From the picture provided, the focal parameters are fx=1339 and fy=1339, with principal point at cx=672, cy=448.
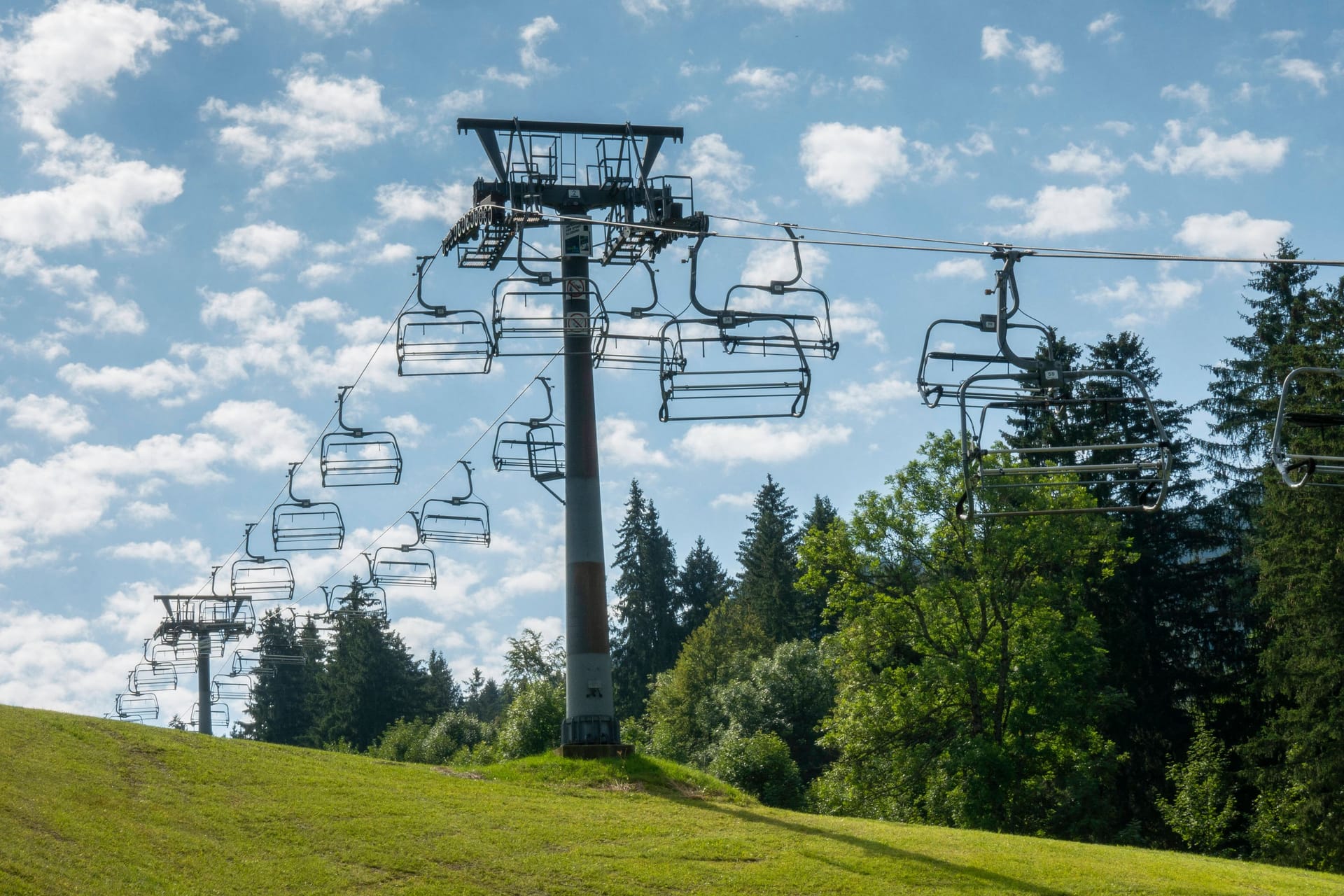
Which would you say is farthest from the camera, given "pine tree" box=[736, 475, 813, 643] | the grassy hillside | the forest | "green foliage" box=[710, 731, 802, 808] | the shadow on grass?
"pine tree" box=[736, 475, 813, 643]

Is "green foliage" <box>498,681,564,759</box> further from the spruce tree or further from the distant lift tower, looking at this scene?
the spruce tree

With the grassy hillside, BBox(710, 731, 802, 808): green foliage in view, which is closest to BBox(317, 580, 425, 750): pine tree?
BBox(710, 731, 802, 808): green foliage

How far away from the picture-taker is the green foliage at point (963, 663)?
135 feet

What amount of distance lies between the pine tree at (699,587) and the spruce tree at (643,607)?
2.42 ft

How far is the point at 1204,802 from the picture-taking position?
143 ft

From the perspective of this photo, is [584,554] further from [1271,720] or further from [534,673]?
[534,673]

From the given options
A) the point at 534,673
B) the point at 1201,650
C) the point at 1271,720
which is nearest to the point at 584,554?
the point at 1271,720

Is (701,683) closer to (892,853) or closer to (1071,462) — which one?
(1071,462)

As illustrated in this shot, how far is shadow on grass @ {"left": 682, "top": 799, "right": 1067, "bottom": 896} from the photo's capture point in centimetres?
2109

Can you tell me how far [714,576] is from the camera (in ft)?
316

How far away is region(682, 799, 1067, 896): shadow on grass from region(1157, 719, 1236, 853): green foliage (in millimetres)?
23179

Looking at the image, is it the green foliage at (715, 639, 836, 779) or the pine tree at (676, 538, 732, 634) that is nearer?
the green foliage at (715, 639, 836, 779)

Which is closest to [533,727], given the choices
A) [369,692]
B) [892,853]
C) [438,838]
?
[892,853]

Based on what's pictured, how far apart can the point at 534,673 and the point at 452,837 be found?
178 feet
